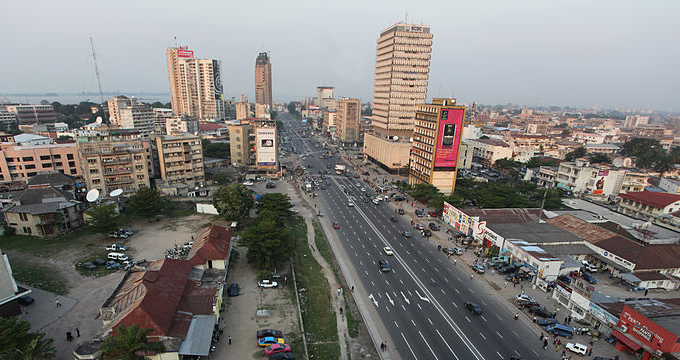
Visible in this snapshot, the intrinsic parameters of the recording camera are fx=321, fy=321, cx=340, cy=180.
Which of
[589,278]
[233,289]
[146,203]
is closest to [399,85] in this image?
[589,278]

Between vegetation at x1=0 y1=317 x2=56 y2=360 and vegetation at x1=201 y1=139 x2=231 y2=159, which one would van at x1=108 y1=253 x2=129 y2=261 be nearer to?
vegetation at x1=0 y1=317 x2=56 y2=360

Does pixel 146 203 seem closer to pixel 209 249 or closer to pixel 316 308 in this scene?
pixel 209 249

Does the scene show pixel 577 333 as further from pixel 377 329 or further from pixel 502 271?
pixel 377 329

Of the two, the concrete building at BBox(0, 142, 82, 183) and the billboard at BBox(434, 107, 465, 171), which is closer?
the concrete building at BBox(0, 142, 82, 183)

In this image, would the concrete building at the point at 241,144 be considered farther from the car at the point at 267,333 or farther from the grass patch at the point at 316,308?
the car at the point at 267,333

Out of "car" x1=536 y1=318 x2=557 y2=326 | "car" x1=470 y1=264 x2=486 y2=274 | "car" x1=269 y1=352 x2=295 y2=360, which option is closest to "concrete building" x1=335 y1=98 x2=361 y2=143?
"car" x1=470 y1=264 x2=486 y2=274
